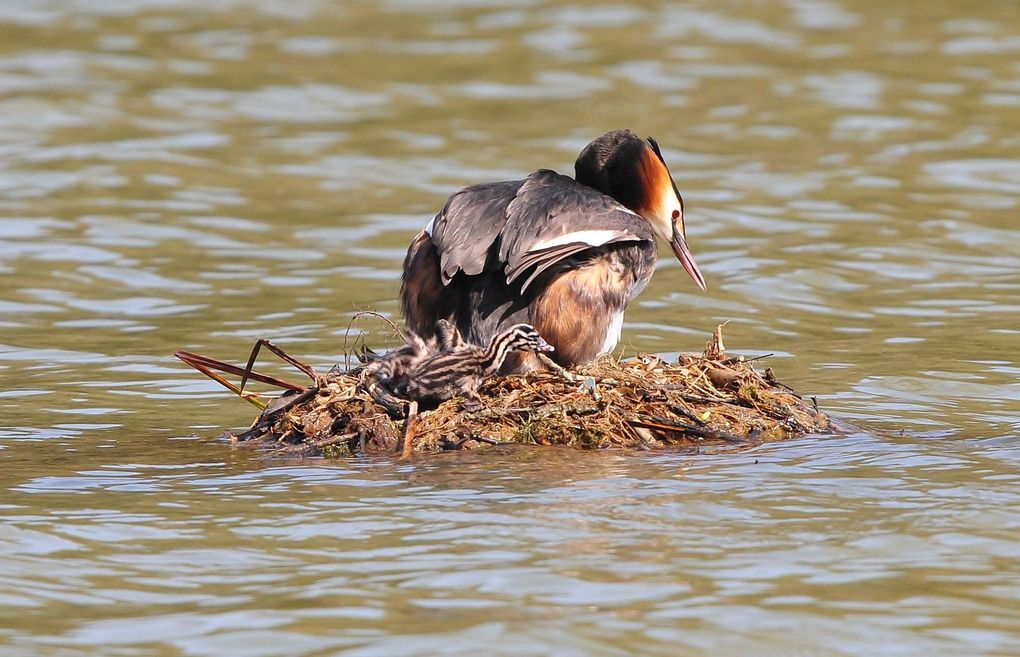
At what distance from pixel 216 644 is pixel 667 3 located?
19.4m

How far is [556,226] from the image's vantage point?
890 cm

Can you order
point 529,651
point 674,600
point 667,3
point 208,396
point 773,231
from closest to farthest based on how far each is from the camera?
point 529,651, point 674,600, point 208,396, point 773,231, point 667,3

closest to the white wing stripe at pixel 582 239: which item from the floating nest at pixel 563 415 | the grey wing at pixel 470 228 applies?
the grey wing at pixel 470 228

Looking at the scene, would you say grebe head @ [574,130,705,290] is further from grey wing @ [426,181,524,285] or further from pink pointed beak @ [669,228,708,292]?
grey wing @ [426,181,524,285]

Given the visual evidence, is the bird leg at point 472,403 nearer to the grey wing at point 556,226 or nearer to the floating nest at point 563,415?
the floating nest at point 563,415

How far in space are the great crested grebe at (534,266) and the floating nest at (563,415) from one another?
0.23m

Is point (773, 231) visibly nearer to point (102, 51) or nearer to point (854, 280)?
point (854, 280)

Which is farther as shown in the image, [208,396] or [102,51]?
[102,51]

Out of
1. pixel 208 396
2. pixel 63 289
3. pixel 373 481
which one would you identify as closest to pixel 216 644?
pixel 373 481

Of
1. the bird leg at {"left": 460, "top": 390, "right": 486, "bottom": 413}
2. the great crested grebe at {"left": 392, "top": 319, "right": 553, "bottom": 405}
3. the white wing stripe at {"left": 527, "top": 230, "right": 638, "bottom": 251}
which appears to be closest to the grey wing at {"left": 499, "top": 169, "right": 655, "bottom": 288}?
the white wing stripe at {"left": 527, "top": 230, "right": 638, "bottom": 251}

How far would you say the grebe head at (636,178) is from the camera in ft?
31.9

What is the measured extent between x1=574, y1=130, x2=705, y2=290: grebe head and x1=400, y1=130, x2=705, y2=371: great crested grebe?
0.41m

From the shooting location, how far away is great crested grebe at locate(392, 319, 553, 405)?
871cm

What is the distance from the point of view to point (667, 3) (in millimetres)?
24672
